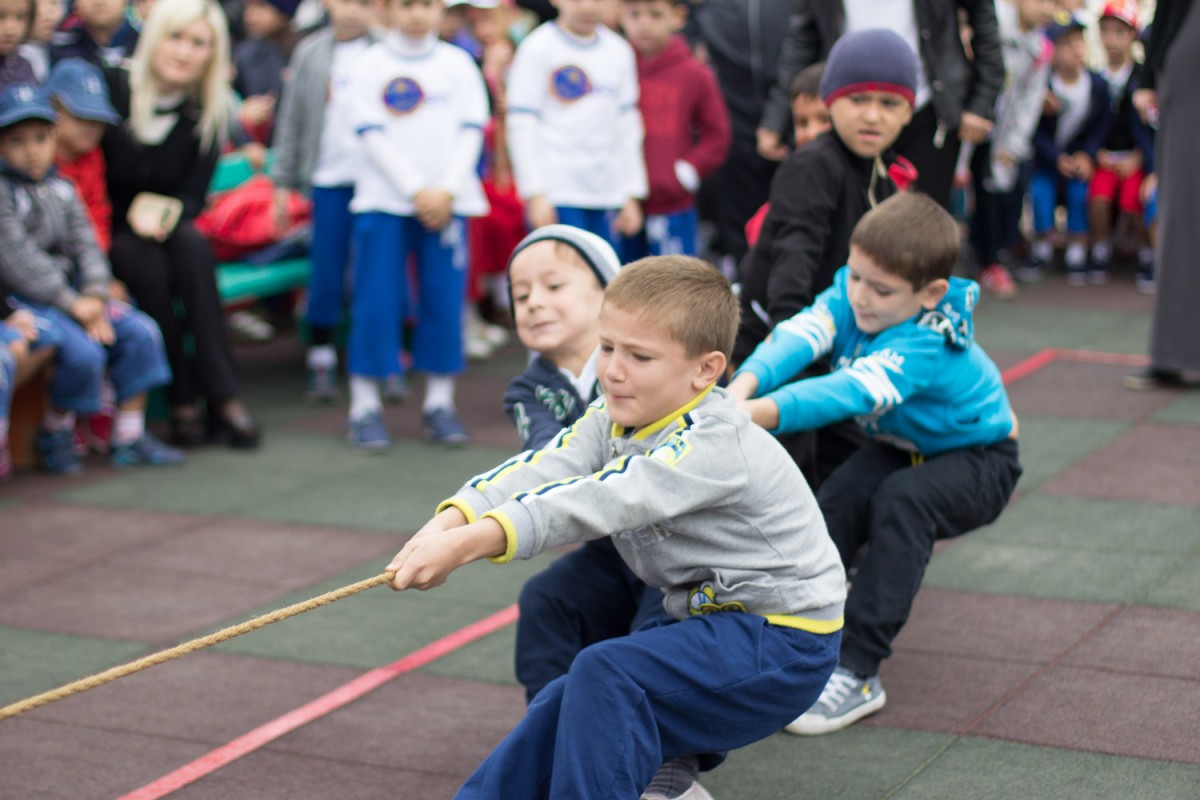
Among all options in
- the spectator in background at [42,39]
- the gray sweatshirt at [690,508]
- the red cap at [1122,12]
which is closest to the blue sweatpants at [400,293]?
the spectator in background at [42,39]

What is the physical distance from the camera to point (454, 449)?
7.02 m

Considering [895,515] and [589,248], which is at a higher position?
[589,248]

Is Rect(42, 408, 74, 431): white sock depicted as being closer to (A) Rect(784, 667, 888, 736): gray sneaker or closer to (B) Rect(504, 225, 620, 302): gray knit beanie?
(B) Rect(504, 225, 620, 302): gray knit beanie

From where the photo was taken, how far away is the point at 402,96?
7.05 metres

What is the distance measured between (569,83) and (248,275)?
6.45ft

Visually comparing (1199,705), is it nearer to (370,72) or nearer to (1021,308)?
(370,72)

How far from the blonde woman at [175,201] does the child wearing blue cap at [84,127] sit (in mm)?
114

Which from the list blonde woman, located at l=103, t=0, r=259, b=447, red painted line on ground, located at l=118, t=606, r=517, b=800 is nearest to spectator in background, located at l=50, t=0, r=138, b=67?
blonde woman, located at l=103, t=0, r=259, b=447

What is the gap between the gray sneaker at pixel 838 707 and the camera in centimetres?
384

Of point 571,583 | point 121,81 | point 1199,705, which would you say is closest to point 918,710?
point 1199,705

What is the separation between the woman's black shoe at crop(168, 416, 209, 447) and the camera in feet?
23.6

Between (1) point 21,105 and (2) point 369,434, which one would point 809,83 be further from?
(1) point 21,105

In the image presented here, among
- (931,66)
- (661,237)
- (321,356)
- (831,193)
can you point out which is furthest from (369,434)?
(831,193)

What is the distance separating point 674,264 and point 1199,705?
1789 mm
